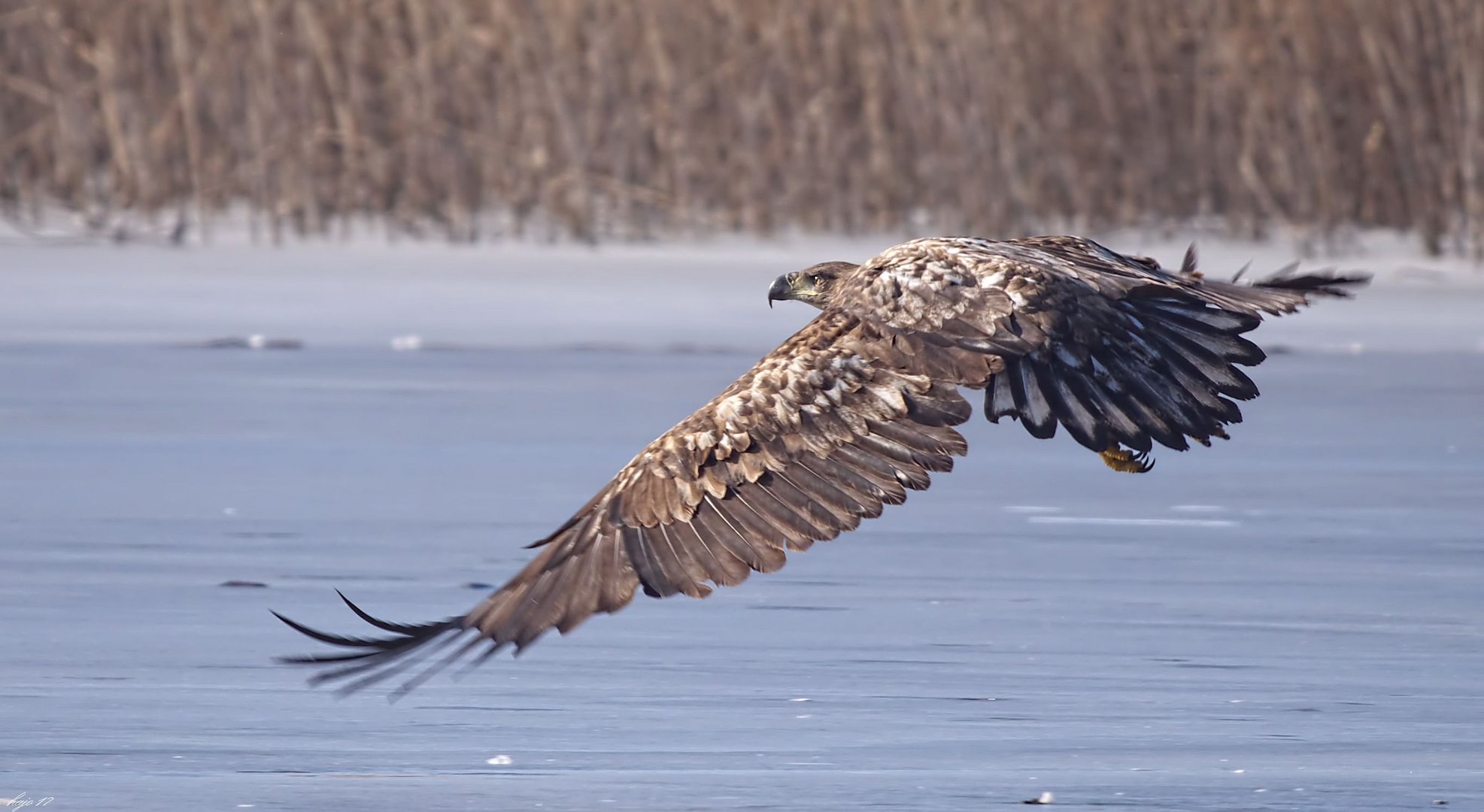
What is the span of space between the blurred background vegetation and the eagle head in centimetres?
762

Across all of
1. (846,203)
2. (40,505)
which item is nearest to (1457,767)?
(40,505)

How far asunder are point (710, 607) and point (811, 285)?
0.75m

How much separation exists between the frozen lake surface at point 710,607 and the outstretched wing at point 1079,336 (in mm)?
549

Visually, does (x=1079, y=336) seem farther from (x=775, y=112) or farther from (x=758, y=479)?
(x=775, y=112)

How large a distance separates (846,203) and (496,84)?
194 cm

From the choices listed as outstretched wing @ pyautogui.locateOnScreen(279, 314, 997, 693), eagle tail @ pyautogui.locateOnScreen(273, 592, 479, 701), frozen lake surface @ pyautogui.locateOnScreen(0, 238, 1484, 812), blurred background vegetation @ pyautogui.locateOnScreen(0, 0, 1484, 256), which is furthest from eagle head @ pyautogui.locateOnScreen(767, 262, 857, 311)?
blurred background vegetation @ pyautogui.locateOnScreen(0, 0, 1484, 256)

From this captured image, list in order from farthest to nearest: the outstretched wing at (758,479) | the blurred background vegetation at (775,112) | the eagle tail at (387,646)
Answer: the blurred background vegetation at (775,112), the outstretched wing at (758,479), the eagle tail at (387,646)

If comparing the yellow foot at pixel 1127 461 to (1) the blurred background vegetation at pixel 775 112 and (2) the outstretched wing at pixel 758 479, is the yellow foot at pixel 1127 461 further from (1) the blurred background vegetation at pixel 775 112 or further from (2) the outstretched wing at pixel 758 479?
(1) the blurred background vegetation at pixel 775 112

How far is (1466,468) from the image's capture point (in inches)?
299

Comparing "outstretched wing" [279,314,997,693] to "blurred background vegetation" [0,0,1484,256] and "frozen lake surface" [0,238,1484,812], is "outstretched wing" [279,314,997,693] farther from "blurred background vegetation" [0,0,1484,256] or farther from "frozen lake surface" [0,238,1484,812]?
"blurred background vegetation" [0,0,1484,256]

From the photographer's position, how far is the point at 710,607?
572 centimetres

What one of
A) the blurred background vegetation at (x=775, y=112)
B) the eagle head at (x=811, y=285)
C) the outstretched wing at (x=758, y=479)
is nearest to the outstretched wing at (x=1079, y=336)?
the outstretched wing at (x=758, y=479)

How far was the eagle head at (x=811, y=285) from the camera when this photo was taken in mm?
5523

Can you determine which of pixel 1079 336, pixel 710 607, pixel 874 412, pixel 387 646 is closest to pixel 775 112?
pixel 710 607
